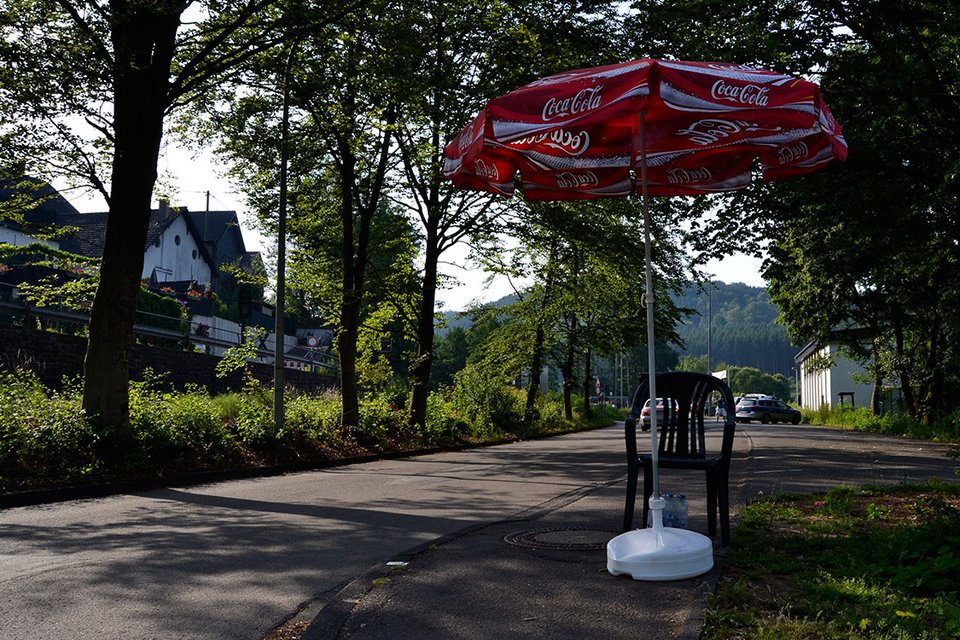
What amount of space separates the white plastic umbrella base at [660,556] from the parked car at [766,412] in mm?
51084

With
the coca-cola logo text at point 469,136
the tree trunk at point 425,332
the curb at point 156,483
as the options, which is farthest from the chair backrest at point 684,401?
the tree trunk at point 425,332

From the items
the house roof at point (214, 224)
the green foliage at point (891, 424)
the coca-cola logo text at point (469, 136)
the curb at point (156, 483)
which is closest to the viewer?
the coca-cola logo text at point (469, 136)

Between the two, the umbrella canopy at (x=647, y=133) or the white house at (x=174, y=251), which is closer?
the umbrella canopy at (x=647, y=133)

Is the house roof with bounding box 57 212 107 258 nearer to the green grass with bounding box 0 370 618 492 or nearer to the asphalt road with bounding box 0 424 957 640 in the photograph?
the green grass with bounding box 0 370 618 492

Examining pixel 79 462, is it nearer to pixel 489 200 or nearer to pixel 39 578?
pixel 39 578

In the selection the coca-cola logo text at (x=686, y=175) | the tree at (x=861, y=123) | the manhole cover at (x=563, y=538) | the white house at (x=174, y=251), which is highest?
the white house at (x=174, y=251)

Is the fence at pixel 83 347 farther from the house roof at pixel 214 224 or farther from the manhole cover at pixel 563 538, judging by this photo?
the house roof at pixel 214 224

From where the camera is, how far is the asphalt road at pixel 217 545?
4.67 metres

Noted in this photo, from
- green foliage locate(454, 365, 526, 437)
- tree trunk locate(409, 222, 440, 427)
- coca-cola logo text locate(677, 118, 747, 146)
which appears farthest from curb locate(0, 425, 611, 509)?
green foliage locate(454, 365, 526, 437)

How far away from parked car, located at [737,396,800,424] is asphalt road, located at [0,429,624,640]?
145ft

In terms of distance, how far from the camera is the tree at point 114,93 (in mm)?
11602

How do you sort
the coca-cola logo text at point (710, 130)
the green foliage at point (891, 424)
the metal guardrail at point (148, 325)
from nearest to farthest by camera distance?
the coca-cola logo text at point (710, 130) < the metal guardrail at point (148, 325) < the green foliage at point (891, 424)

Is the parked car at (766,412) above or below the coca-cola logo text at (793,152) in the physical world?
below

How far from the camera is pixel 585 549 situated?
242 inches
